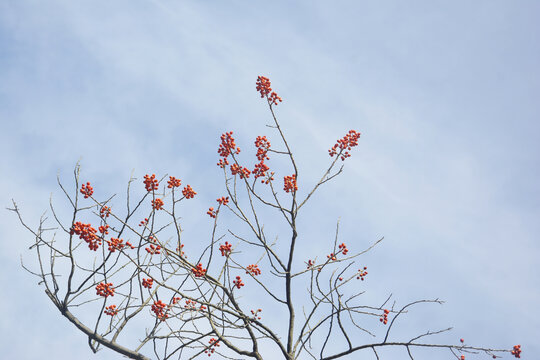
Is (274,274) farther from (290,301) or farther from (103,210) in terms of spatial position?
(103,210)

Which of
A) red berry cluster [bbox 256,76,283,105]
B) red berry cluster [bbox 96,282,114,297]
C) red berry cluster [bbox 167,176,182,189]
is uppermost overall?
red berry cluster [bbox 256,76,283,105]

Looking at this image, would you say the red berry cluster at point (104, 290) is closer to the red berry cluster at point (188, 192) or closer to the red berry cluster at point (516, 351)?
the red berry cluster at point (188, 192)

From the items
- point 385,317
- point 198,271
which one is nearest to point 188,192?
point 198,271

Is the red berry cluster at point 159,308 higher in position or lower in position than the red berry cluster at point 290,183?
lower

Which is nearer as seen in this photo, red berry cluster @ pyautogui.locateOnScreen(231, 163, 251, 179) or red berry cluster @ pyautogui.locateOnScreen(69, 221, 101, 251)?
red berry cluster @ pyautogui.locateOnScreen(69, 221, 101, 251)

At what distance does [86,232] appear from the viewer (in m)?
6.07

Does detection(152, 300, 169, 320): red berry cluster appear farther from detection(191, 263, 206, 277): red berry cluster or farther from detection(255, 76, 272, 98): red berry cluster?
detection(255, 76, 272, 98): red berry cluster

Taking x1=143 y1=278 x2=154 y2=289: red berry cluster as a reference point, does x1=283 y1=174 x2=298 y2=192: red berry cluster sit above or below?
above

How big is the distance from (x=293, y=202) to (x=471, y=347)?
346cm

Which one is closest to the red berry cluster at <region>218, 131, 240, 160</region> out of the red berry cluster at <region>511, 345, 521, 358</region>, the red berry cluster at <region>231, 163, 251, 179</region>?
the red berry cluster at <region>231, 163, 251, 179</region>

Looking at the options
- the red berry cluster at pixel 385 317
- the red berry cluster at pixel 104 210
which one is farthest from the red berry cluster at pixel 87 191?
the red berry cluster at pixel 385 317

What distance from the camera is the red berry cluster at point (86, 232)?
238 inches

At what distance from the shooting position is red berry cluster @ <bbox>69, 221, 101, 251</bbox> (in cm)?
604

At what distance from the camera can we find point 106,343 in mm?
6285
